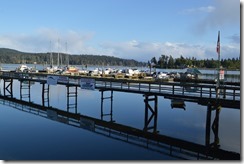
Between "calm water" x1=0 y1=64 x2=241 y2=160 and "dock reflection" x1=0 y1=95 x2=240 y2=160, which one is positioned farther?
"calm water" x1=0 y1=64 x2=241 y2=160

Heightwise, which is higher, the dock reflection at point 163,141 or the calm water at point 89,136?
the dock reflection at point 163,141

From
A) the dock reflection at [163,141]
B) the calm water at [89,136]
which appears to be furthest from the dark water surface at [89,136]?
the dock reflection at [163,141]

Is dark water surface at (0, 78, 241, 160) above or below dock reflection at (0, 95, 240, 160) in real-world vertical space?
below

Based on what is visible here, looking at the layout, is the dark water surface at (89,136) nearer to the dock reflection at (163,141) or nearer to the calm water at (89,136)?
the calm water at (89,136)

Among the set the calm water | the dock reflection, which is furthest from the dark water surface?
the dock reflection

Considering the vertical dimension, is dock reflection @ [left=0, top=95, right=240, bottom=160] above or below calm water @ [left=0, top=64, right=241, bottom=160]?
above

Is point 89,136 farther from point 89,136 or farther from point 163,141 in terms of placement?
point 163,141

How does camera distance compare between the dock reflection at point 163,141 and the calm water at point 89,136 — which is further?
the calm water at point 89,136

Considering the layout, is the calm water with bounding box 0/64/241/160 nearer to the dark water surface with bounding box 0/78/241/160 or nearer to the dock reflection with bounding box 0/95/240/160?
the dark water surface with bounding box 0/78/241/160

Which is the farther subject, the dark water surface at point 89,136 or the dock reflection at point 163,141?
the dark water surface at point 89,136

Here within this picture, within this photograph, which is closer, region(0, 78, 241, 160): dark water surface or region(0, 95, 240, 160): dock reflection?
region(0, 95, 240, 160): dock reflection

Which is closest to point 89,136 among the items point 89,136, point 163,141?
point 89,136

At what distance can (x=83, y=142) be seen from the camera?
882 inches

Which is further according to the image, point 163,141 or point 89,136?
point 89,136
